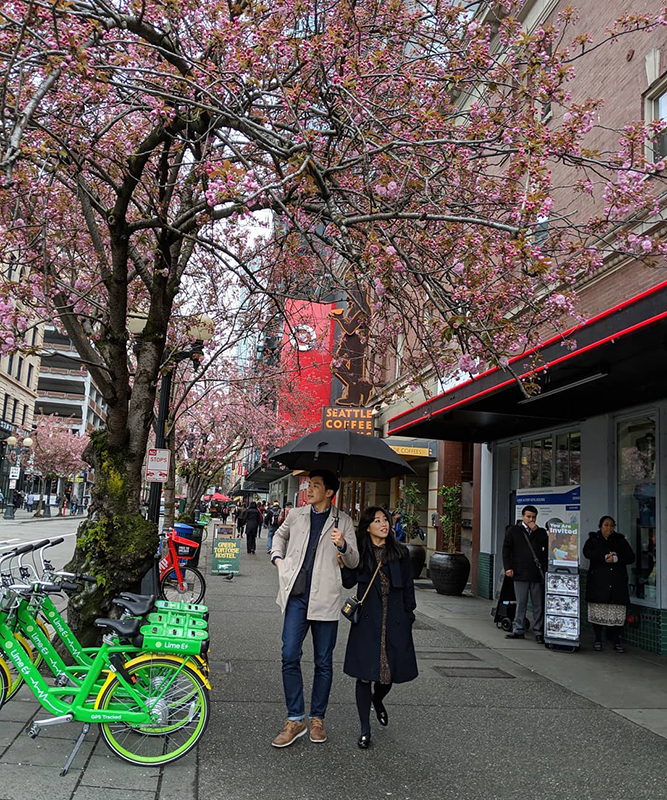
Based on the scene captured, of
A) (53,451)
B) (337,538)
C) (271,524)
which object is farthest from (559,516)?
(53,451)

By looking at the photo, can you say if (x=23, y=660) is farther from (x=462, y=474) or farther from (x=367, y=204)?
(x=462, y=474)

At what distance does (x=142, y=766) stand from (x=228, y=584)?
36.4ft

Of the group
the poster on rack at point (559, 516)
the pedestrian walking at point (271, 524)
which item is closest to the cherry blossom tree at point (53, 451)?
the pedestrian walking at point (271, 524)

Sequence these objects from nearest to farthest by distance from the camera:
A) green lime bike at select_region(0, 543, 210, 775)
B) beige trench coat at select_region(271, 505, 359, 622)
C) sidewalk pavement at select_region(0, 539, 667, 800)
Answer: sidewalk pavement at select_region(0, 539, 667, 800) < green lime bike at select_region(0, 543, 210, 775) < beige trench coat at select_region(271, 505, 359, 622)

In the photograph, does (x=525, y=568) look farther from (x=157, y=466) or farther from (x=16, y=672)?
(x=16, y=672)

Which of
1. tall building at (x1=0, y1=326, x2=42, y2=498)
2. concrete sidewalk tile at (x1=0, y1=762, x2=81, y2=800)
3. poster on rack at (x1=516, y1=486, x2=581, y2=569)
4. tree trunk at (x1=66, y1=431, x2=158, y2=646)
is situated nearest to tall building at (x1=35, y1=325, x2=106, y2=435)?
tall building at (x1=0, y1=326, x2=42, y2=498)

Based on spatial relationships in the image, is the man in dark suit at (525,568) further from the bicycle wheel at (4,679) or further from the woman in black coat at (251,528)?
the woman in black coat at (251,528)

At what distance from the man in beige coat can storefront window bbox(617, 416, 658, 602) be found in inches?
232

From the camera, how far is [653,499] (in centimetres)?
961

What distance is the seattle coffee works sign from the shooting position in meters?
21.0

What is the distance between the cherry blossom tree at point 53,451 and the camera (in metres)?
59.5

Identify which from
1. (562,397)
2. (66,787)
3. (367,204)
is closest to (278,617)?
(562,397)

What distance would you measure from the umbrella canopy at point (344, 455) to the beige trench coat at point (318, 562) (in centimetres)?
52

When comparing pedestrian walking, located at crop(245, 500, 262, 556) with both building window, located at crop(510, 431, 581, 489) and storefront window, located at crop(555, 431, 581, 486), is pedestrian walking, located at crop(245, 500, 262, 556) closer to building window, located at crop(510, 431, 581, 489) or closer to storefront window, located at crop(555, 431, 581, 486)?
building window, located at crop(510, 431, 581, 489)
